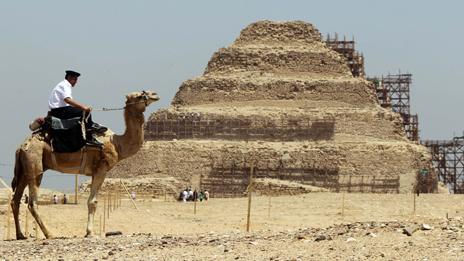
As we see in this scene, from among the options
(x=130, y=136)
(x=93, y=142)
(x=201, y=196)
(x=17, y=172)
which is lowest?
(x=201, y=196)

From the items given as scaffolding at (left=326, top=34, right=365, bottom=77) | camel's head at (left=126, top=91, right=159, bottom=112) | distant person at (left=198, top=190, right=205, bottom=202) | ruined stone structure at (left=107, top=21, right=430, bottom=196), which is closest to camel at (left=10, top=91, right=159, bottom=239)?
camel's head at (left=126, top=91, right=159, bottom=112)

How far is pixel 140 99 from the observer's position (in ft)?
67.0

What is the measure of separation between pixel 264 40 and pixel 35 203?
67.4m

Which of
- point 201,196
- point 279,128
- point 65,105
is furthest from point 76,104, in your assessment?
point 279,128

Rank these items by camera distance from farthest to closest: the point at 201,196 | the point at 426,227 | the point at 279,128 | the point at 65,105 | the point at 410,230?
1. the point at 279,128
2. the point at 201,196
3. the point at 65,105
4. the point at 426,227
5. the point at 410,230

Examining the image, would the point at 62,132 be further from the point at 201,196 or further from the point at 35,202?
the point at 201,196

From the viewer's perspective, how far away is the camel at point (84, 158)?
19.8 metres

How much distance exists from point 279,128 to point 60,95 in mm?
56764

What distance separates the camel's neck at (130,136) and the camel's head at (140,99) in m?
0.13

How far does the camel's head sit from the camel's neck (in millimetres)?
125

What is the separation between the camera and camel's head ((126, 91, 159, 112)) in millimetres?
20375

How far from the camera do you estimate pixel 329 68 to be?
82312 millimetres

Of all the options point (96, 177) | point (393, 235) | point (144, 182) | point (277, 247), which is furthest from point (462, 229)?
point (144, 182)

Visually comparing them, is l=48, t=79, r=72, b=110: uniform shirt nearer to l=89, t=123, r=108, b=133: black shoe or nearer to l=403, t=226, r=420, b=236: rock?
l=89, t=123, r=108, b=133: black shoe
